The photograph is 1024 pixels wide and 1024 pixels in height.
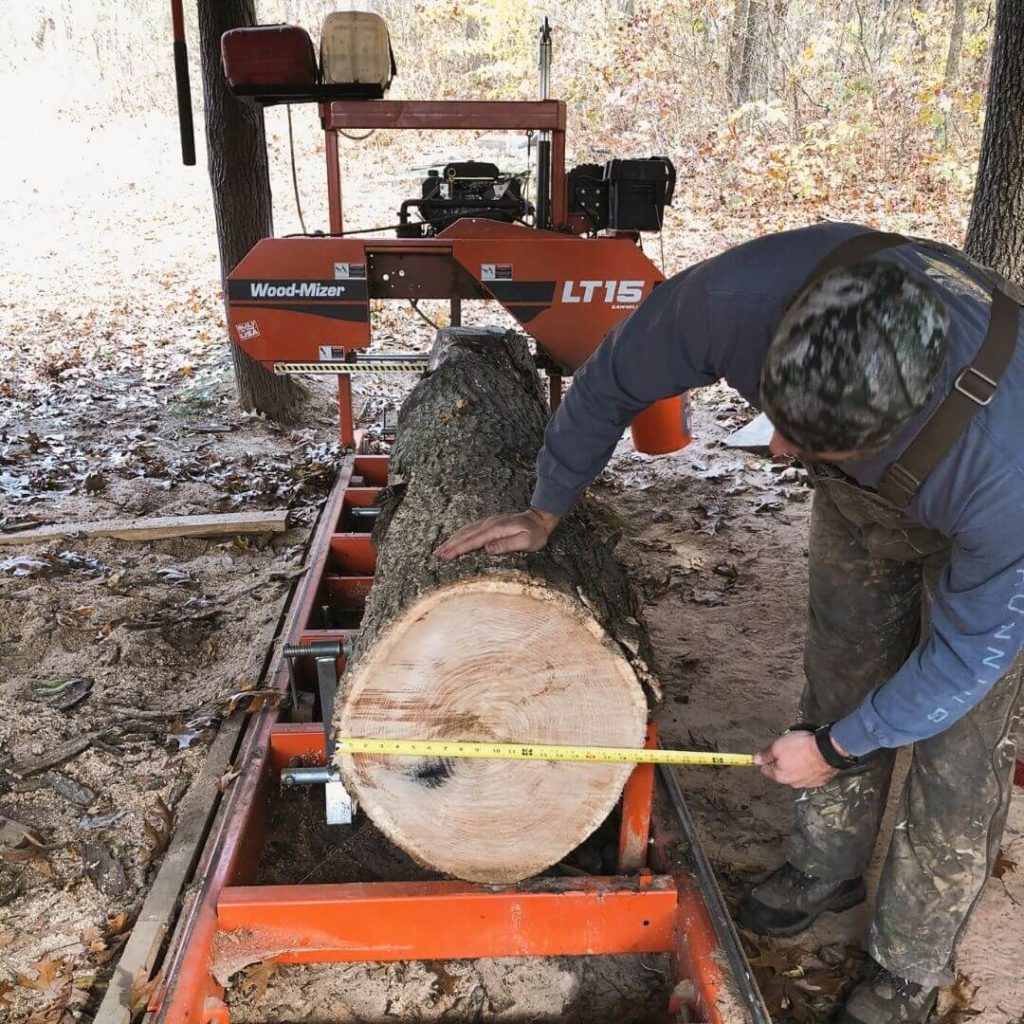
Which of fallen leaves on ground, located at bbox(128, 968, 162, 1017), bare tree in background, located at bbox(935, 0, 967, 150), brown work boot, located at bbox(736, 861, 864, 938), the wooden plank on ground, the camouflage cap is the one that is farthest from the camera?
bare tree in background, located at bbox(935, 0, 967, 150)

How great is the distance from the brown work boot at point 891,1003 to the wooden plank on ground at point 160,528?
3.05 meters

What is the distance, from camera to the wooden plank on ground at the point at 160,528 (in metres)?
4.04

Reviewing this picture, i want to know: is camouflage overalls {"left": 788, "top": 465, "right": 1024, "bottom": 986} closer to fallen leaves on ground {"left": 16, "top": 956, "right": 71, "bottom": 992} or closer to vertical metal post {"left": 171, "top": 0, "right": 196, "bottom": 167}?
fallen leaves on ground {"left": 16, "top": 956, "right": 71, "bottom": 992}

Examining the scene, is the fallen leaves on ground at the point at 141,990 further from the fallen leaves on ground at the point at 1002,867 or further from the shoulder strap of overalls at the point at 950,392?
the fallen leaves on ground at the point at 1002,867

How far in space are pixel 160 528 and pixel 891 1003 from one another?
11.1 ft

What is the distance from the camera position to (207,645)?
3377 mm

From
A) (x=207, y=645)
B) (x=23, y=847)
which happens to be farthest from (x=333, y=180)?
(x=23, y=847)

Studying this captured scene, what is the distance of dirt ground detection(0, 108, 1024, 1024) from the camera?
6.91ft

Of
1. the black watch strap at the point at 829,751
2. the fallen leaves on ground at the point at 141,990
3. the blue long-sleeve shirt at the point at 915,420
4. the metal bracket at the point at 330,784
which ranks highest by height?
the blue long-sleeve shirt at the point at 915,420

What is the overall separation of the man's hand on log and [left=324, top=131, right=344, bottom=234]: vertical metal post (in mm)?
Result: 2383

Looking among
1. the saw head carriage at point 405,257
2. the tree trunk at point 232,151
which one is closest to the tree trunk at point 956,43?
the tree trunk at point 232,151

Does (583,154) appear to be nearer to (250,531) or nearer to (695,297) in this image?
(250,531)

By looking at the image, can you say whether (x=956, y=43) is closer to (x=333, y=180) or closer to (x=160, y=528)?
(x=333, y=180)

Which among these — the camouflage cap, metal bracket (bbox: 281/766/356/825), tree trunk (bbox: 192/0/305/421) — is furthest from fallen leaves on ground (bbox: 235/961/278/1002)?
tree trunk (bbox: 192/0/305/421)
